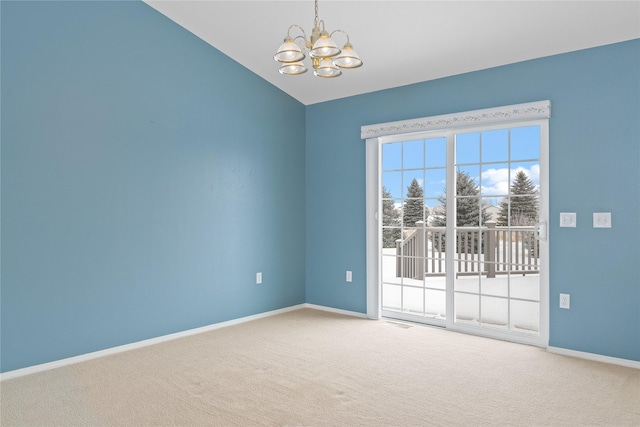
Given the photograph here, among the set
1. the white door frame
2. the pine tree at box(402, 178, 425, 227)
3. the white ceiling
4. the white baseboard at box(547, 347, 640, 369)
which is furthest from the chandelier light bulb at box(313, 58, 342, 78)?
the white baseboard at box(547, 347, 640, 369)

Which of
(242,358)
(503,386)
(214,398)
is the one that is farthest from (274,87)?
(503,386)

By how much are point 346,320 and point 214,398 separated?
220 centimetres

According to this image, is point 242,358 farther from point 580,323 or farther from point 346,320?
point 580,323

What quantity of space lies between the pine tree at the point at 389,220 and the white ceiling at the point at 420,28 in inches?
49.1

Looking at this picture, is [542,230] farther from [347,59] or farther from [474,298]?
[347,59]

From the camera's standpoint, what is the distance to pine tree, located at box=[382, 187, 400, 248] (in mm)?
4680

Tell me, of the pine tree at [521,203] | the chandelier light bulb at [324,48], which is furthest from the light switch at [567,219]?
the chandelier light bulb at [324,48]

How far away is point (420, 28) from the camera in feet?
11.6

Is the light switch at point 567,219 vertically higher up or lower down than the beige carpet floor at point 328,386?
higher up

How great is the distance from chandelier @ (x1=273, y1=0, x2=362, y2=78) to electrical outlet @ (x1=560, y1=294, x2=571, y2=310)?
2.59m

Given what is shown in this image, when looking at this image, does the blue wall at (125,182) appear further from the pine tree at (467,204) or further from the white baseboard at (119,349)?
the pine tree at (467,204)

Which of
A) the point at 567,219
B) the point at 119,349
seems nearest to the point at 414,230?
the point at 567,219

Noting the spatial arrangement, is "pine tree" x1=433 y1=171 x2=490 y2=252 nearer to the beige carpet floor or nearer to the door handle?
the door handle

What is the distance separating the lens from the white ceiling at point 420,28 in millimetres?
3135
